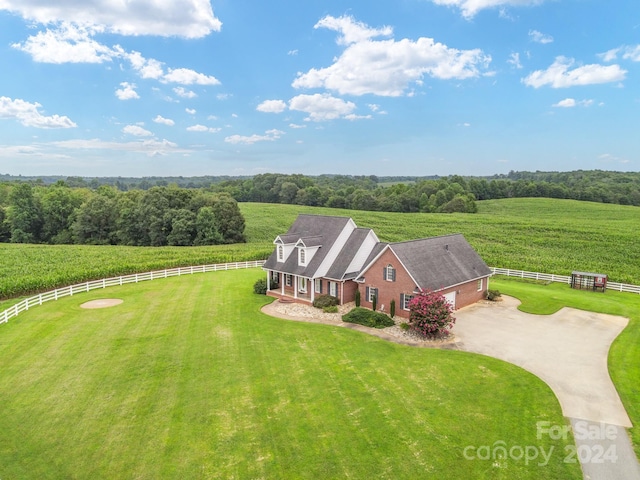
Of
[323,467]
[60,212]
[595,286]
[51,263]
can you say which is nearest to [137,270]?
[51,263]

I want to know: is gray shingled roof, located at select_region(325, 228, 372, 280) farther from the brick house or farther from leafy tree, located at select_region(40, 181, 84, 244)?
leafy tree, located at select_region(40, 181, 84, 244)

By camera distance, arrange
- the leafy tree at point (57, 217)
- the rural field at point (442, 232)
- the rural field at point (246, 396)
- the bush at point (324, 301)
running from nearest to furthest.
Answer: the rural field at point (246, 396), the bush at point (324, 301), the rural field at point (442, 232), the leafy tree at point (57, 217)

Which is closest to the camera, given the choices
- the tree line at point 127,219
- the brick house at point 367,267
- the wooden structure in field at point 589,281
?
the brick house at point 367,267

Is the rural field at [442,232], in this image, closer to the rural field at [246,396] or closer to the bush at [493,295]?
the rural field at [246,396]

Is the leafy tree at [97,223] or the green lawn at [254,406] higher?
the leafy tree at [97,223]

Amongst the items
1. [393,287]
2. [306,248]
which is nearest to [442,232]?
[306,248]

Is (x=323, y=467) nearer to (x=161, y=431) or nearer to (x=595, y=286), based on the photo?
(x=161, y=431)

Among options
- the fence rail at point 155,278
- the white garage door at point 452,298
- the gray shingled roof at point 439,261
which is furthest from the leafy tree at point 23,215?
the white garage door at point 452,298

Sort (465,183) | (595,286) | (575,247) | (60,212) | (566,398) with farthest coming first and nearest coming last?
(465,183) → (60,212) → (575,247) → (595,286) → (566,398)

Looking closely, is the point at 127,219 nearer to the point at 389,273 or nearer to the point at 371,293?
the point at 371,293
